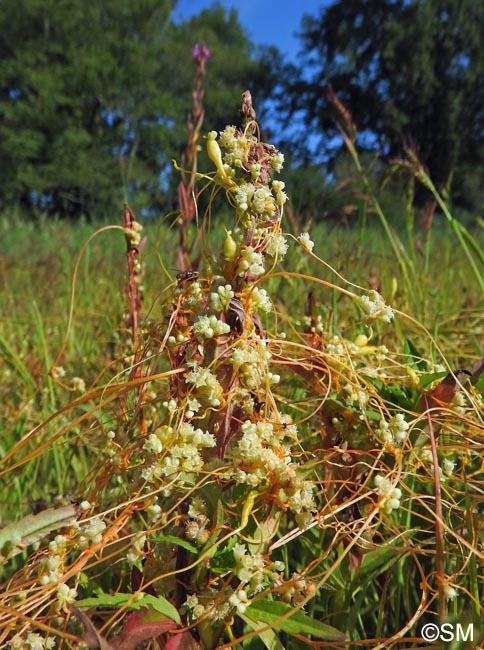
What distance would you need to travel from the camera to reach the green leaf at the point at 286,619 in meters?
0.36

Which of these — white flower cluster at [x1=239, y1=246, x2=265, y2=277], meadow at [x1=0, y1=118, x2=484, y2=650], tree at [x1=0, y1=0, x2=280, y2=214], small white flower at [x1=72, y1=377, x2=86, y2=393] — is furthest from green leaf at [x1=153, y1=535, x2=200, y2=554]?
tree at [x1=0, y1=0, x2=280, y2=214]

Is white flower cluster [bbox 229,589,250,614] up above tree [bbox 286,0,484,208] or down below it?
below

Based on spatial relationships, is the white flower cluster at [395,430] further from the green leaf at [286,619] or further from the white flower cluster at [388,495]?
the green leaf at [286,619]

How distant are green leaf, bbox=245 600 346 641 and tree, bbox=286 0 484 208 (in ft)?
59.0

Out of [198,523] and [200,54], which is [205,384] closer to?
[198,523]

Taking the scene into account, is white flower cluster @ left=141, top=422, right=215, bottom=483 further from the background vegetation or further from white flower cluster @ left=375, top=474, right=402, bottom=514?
white flower cluster @ left=375, top=474, right=402, bottom=514

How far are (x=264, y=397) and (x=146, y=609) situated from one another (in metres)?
0.19

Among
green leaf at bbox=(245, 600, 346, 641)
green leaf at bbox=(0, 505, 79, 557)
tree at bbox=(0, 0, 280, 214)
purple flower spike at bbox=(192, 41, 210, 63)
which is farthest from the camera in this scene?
tree at bbox=(0, 0, 280, 214)

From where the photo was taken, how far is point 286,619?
15.2 inches

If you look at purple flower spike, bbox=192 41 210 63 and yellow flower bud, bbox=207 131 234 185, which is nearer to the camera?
yellow flower bud, bbox=207 131 234 185

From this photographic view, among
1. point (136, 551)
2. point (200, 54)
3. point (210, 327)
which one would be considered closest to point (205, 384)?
point (210, 327)

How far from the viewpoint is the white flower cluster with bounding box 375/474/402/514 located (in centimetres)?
43

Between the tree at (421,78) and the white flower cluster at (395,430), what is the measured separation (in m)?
17.8

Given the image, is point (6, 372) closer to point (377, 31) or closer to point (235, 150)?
point (235, 150)
